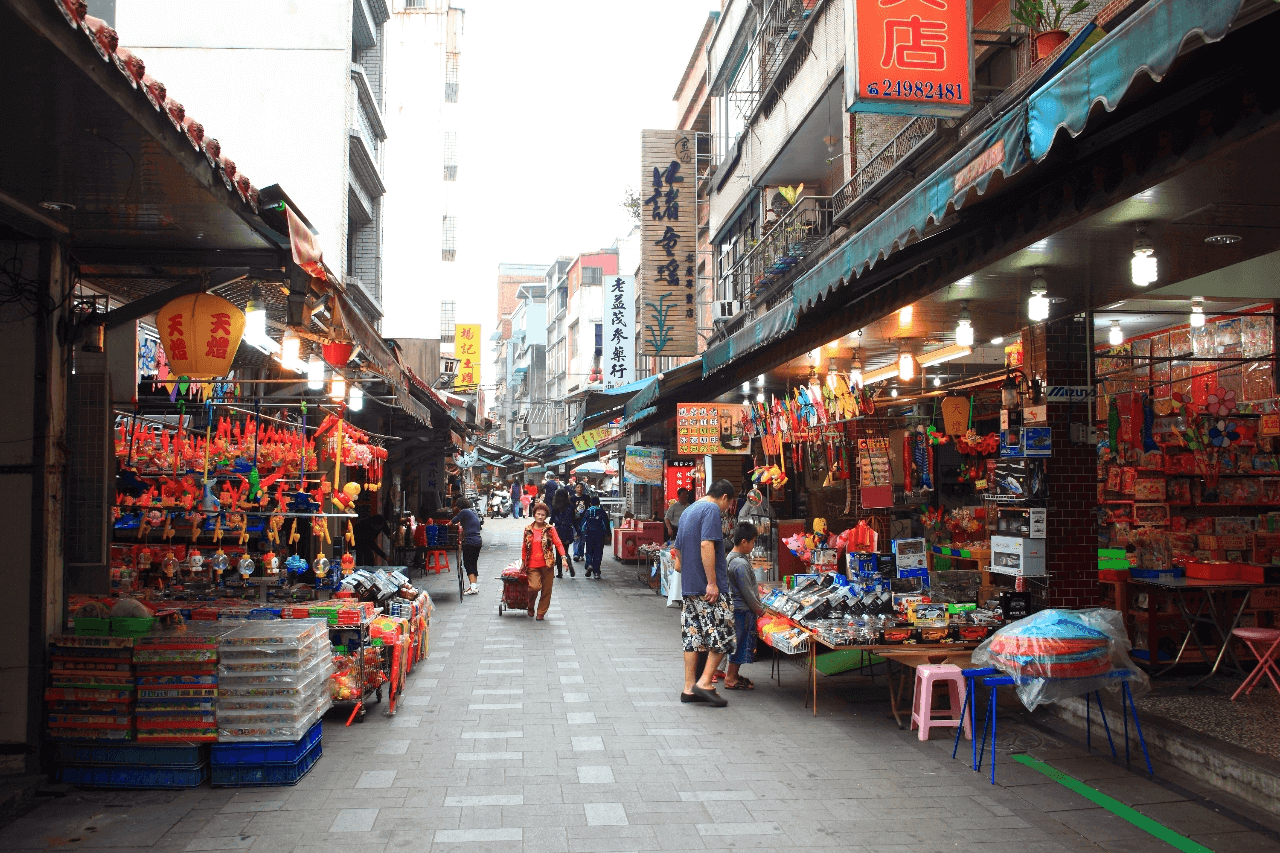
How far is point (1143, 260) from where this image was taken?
20.5ft

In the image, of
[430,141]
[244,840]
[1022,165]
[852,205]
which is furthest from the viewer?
[430,141]

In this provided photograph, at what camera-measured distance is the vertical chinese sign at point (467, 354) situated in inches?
1268

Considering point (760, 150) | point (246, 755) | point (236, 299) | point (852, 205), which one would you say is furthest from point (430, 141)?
point (246, 755)

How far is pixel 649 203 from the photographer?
21594mm

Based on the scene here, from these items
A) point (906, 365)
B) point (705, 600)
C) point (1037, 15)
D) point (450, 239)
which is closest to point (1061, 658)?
point (705, 600)

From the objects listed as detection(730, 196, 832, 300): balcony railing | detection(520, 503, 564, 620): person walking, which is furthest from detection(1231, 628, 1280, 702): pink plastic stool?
detection(730, 196, 832, 300): balcony railing

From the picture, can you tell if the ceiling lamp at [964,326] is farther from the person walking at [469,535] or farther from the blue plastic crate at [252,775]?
the person walking at [469,535]

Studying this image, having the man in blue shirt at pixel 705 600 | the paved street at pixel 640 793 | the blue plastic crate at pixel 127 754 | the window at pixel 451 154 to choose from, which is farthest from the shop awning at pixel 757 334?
the window at pixel 451 154

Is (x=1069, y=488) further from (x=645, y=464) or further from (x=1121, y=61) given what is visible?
(x=645, y=464)

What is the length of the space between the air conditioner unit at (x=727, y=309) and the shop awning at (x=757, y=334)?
10.5m

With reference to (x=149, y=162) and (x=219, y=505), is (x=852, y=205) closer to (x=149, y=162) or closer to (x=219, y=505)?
(x=219, y=505)

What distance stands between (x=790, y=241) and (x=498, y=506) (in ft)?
124

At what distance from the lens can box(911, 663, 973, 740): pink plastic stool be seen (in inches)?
275

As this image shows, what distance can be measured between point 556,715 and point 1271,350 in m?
8.52
